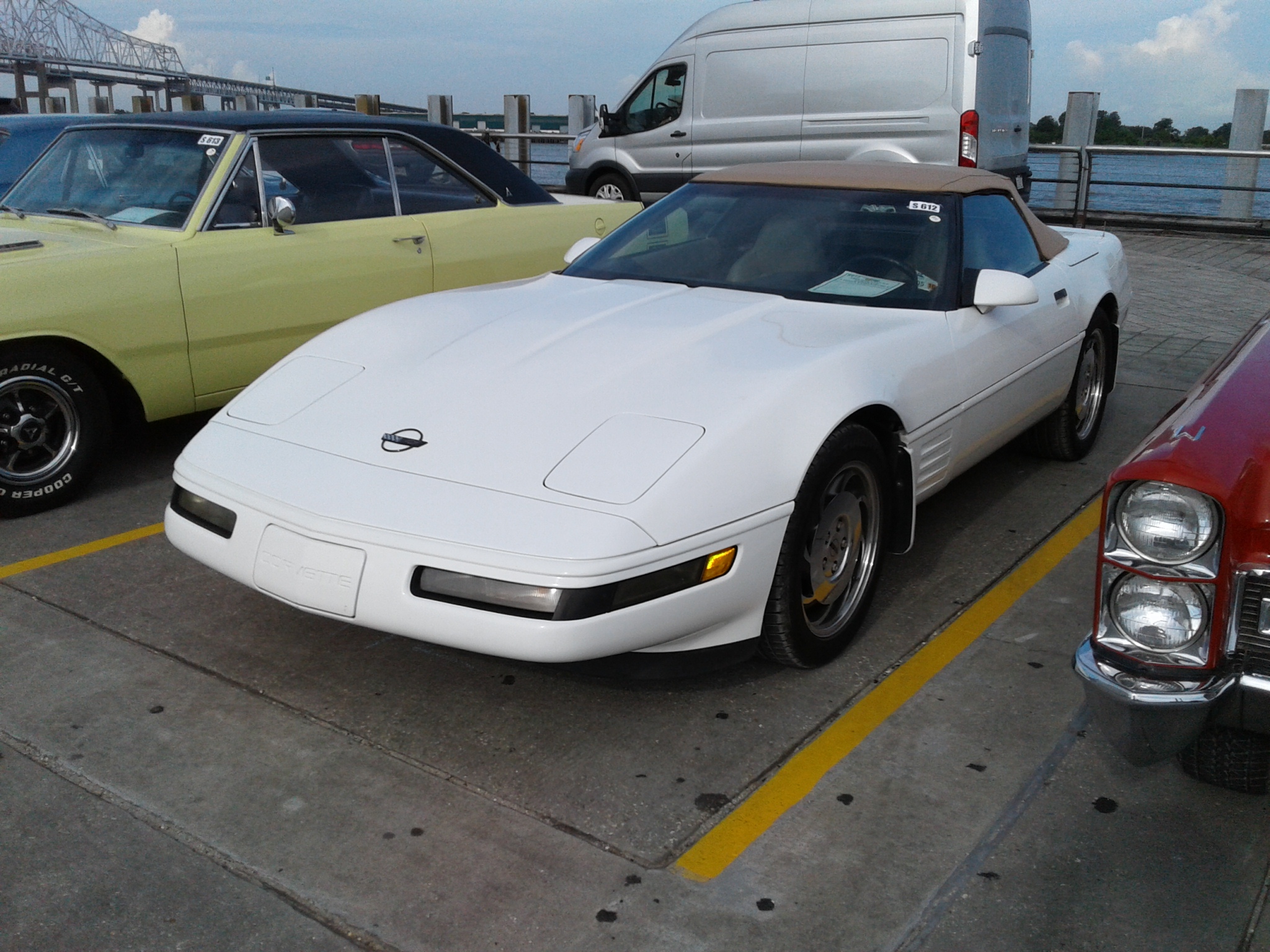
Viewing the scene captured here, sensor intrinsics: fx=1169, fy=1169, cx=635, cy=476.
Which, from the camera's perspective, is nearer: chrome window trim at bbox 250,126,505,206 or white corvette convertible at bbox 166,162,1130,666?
white corvette convertible at bbox 166,162,1130,666

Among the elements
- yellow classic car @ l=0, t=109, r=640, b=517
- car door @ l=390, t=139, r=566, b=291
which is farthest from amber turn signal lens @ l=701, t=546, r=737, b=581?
car door @ l=390, t=139, r=566, b=291

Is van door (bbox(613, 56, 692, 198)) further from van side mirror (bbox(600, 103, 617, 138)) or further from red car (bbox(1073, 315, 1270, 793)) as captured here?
red car (bbox(1073, 315, 1270, 793))

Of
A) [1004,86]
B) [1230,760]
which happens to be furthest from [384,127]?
[1004,86]

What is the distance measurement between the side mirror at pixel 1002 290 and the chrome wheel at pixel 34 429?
10.9 feet

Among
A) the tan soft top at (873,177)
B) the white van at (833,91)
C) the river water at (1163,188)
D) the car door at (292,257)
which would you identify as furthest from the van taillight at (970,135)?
the car door at (292,257)

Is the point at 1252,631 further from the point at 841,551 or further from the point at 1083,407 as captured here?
the point at 1083,407

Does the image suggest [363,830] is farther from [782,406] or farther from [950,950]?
[782,406]

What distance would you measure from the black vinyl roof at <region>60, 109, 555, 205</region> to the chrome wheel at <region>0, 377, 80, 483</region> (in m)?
1.45

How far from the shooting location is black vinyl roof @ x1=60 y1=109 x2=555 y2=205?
5191mm

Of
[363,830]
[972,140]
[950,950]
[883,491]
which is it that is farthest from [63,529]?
[972,140]

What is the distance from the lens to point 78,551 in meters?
4.06

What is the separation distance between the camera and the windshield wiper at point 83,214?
4.86m

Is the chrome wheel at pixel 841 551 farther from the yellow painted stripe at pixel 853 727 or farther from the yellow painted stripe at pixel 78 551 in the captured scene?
the yellow painted stripe at pixel 78 551

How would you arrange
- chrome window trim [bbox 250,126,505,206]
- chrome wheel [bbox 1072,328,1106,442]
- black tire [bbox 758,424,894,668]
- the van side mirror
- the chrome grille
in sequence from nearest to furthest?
1. the chrome grille
2. black tire [bbox 758,424,894,668]
3. chrome wheel [bbox 1072,328,1106,442]
4. chrome window trim [bbox 250,126,505,206]
5. the van side mirror
